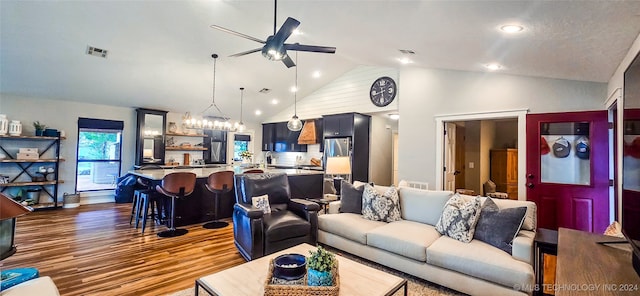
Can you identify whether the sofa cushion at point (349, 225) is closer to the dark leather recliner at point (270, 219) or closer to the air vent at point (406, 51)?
the dark leather recliner at point (270, 219)

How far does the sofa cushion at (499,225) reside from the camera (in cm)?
254

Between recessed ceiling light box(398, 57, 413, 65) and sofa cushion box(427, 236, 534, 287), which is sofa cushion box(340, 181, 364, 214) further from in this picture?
recessed ceiling light box(398, 57, 413, 65)

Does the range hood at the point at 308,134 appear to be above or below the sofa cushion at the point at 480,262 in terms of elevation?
above

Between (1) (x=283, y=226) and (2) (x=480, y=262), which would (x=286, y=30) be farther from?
(2) (x=480, y=262)

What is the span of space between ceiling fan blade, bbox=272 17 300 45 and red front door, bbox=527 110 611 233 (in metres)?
3.84

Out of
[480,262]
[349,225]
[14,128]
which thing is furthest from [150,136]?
[480,262]

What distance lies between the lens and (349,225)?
11.0 feet

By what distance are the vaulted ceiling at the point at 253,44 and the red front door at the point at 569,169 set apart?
2.07ft

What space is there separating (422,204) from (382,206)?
48 centimetres

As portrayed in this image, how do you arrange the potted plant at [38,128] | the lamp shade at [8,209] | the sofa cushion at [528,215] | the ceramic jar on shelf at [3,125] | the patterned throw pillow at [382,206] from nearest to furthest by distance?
the lamp shade at [8,209] < the sofa cushion at [528,215] < the patterned throw pillow at [382,206] < the ceramic jar on shelf at [3,125] < the potted plant at [38,128]

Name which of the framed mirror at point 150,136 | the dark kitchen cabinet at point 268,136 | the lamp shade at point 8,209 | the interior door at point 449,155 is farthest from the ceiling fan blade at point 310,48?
the dark kitchen cabinet at point 268,136

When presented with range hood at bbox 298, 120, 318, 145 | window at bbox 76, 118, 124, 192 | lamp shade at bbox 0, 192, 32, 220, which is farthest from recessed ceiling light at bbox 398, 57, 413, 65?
window at bbox 76, 118, 124, 192

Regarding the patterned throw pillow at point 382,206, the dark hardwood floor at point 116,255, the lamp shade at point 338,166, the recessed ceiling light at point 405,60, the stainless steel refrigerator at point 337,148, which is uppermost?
the recessed ceiling light at point 405,60

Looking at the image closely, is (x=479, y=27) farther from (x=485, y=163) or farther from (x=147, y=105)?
(x=147, y=105)
